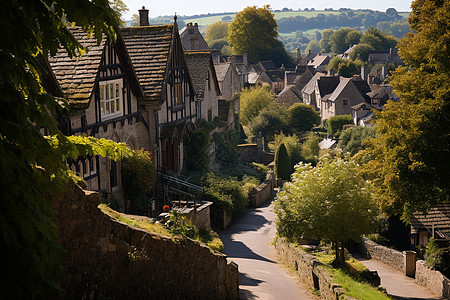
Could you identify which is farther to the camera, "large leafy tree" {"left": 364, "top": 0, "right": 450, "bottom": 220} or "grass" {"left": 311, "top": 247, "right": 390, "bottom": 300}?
"large leafy tree" {"left": 364, "top": 0, "right": 450, "bottom": 220}

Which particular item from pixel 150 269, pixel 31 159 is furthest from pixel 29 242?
pixel 150 269

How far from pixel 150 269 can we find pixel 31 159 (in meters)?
5.22

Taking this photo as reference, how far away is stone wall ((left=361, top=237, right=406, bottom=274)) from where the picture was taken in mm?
27062

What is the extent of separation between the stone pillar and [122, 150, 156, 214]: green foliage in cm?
1214

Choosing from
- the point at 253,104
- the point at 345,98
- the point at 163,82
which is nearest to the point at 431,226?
the point at 163,82

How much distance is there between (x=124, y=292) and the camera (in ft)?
31.5

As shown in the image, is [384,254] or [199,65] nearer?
[384,254]

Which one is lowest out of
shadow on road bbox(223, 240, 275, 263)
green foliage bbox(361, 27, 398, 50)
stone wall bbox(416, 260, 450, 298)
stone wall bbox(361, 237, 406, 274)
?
stone wall bbox(361, 237, 406, 274)

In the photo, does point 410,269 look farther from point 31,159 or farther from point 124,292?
point 31,159

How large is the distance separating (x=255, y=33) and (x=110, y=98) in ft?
316

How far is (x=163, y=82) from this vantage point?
25.6 m

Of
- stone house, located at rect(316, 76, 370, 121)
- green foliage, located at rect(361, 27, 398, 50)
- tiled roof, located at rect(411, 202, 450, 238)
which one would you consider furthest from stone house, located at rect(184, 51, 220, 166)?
green foliage, located at rect(361, 27, 398, 50)

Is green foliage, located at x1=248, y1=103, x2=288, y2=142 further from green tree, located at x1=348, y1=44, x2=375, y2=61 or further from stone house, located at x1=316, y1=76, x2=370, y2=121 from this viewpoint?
green tree, located at x1=348, y1=44, x2=375, y2=61

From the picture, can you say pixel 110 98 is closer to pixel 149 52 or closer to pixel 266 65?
pixel 149 52
